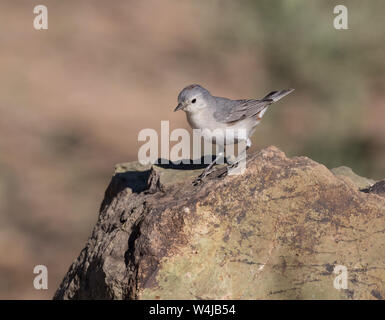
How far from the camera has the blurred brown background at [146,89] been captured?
8023 mm

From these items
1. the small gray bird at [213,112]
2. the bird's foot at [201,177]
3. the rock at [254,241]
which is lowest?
the rock at [254,241]

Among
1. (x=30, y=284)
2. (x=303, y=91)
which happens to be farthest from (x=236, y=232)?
(x=303, y=91)

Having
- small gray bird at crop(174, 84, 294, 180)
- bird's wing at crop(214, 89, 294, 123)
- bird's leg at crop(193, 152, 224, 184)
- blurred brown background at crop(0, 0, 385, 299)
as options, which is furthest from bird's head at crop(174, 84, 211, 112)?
blurred brown background at crop(0, 0, 385, 299)

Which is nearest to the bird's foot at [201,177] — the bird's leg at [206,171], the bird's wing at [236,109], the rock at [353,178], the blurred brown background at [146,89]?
the bird's leg at [206,171]

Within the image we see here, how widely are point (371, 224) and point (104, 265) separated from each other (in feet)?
5.99

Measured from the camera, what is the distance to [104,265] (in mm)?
3752

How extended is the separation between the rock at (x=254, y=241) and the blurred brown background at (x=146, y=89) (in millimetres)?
3984

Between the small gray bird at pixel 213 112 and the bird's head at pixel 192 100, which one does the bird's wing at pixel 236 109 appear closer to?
the small gray bird at pixel 213 112

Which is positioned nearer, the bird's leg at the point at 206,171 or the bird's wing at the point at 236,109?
the bird's leg at the point at 206,171

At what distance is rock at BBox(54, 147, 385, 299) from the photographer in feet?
11.2

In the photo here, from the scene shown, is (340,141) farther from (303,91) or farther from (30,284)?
(30,284)

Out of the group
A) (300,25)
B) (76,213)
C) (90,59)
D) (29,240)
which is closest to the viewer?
(29,240)

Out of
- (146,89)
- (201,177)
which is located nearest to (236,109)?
(201,177)

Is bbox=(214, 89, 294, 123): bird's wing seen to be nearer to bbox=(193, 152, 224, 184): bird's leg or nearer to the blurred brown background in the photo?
bbox=(193, 152, 224, 184): bird's leg
